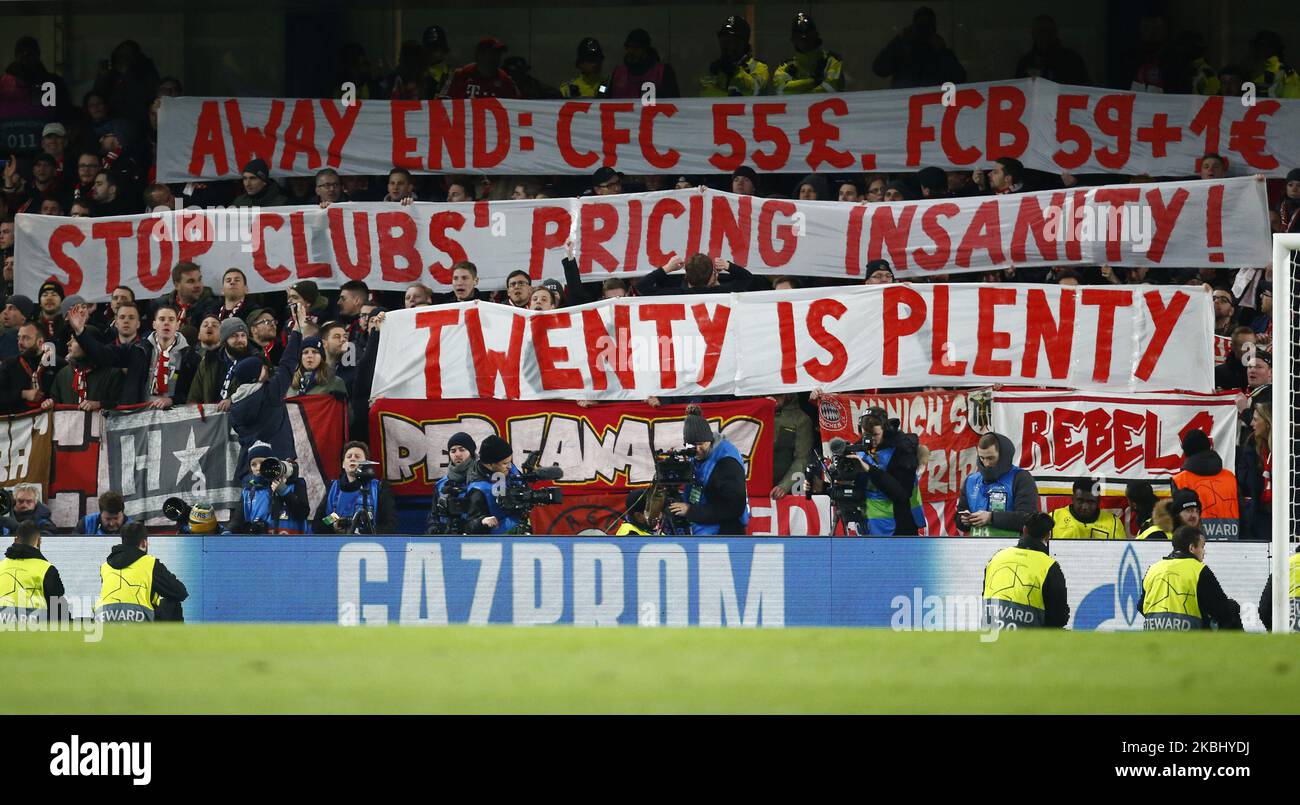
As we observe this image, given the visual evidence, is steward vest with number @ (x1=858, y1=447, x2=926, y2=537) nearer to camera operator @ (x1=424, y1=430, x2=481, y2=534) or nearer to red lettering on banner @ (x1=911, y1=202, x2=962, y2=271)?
red lettering on banner @ (x1=911, y1=202, x2=962, y2=271)

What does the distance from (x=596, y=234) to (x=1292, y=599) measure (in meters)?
5.95

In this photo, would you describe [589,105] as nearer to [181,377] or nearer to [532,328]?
[532,328]

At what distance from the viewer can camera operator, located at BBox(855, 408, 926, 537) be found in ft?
36.1

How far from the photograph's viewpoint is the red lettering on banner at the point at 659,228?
1272 centimetres

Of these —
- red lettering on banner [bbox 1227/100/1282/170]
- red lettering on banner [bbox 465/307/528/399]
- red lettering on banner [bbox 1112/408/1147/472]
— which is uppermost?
red lettering on banner [bbox 1227/100/1282/170]

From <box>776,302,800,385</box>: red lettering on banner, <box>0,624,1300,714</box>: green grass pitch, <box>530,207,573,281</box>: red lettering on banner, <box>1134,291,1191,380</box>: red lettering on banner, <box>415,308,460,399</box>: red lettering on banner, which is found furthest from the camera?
<box>530,207,573,281</box>: red lettering on banner

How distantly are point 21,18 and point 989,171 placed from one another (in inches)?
430

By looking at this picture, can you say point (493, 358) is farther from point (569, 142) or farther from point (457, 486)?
point (569, 142)

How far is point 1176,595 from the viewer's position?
895cm

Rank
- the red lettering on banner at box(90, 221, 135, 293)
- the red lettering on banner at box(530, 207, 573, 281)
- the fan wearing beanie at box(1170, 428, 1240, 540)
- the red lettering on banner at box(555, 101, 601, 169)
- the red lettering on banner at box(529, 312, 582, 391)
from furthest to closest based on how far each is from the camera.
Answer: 1. the red lettering on banner at box(555, 101, 601, 169)
2. the red lettering on banner at box(90, 221, 135, 293)
3. the red lettering on banner at box(530, 207, 573, 281)
4. the red lettering on banner at box(529, 312, 582, 391)
5. the fan wearing beanie at box(1170, 428, 1240, 540)

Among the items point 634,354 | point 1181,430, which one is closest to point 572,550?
point 634,354

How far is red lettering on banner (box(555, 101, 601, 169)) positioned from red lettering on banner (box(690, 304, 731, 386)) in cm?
247

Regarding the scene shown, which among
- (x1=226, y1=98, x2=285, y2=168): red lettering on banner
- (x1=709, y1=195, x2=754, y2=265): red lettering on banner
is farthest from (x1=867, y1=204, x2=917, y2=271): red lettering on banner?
(x1=226, y1=98, x2=285, y2=168): red lettering on banner

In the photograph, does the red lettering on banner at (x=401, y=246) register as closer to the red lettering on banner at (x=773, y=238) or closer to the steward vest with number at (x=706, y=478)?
the red lettering on banner at (x=773, y=238)
